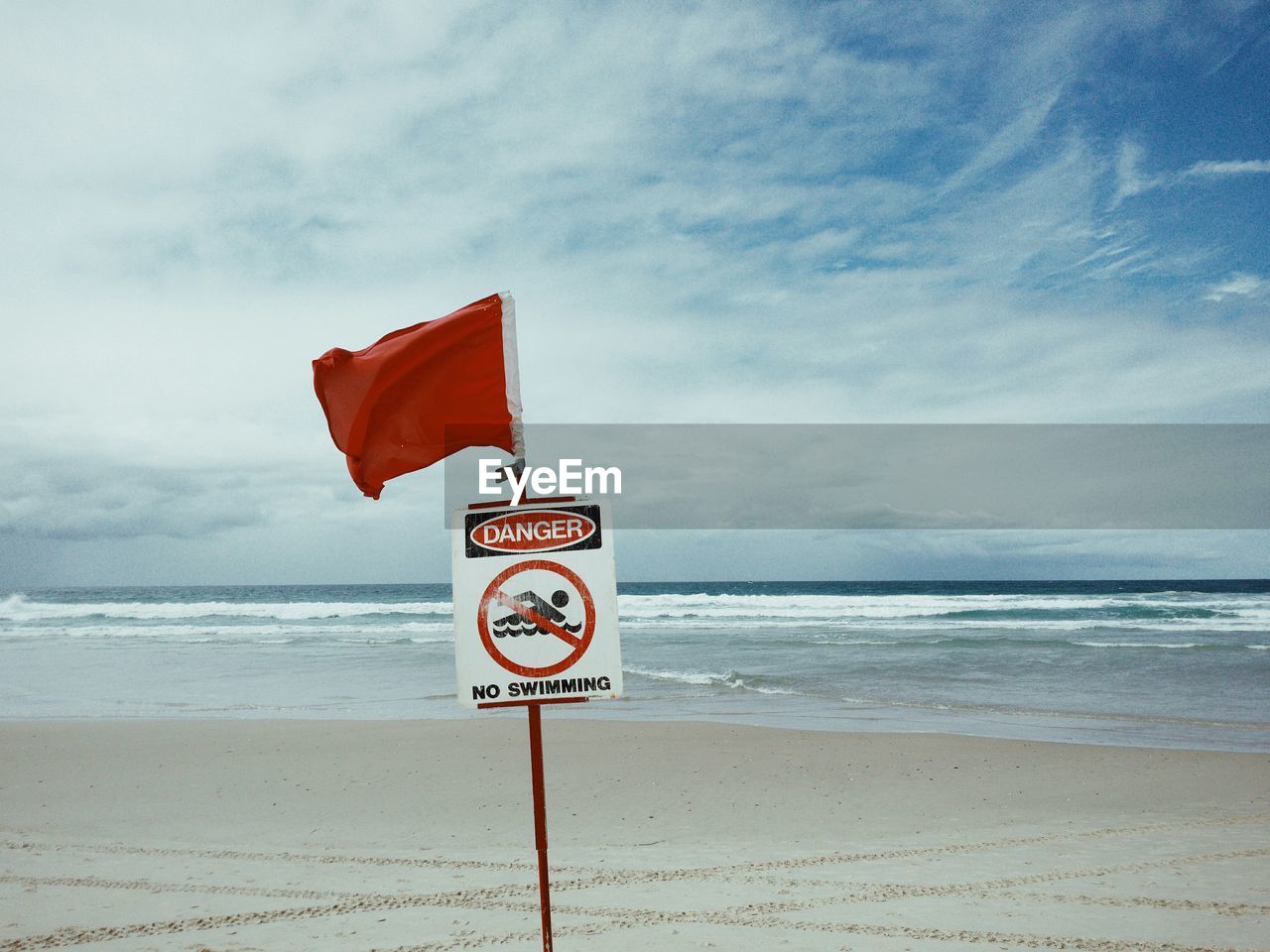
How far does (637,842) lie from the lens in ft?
21.8

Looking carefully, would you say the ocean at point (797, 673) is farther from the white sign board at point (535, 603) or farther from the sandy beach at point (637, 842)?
the white sign board at point (535, 603)

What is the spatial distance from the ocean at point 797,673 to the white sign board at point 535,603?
917cm

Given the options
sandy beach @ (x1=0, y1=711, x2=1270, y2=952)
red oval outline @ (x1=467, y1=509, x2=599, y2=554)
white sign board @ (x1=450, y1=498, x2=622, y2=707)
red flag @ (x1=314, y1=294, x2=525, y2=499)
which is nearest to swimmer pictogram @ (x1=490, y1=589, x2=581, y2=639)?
white sign board @ (x1=450, y1=498, x2=622, y2=707)

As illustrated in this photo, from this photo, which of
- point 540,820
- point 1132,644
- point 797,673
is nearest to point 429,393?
point 540,820

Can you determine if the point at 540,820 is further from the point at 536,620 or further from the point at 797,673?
the point at 797,673

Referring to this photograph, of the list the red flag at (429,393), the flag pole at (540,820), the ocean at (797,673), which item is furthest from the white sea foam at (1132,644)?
the red flag at (429,393)

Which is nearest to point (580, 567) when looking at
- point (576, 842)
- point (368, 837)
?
point (576, 842)

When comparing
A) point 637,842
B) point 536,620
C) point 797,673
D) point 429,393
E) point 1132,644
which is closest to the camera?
point 536,620

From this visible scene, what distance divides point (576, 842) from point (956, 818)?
10.2 feet

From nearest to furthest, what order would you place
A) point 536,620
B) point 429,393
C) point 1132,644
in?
1. point 536,620
2. point 429,393
3. point 1132,644

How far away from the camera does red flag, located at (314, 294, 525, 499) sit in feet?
12.0

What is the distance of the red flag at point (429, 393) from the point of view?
3656 mm

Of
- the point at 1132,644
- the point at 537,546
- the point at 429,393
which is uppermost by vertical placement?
the point at 429,393

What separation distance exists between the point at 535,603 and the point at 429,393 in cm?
109
